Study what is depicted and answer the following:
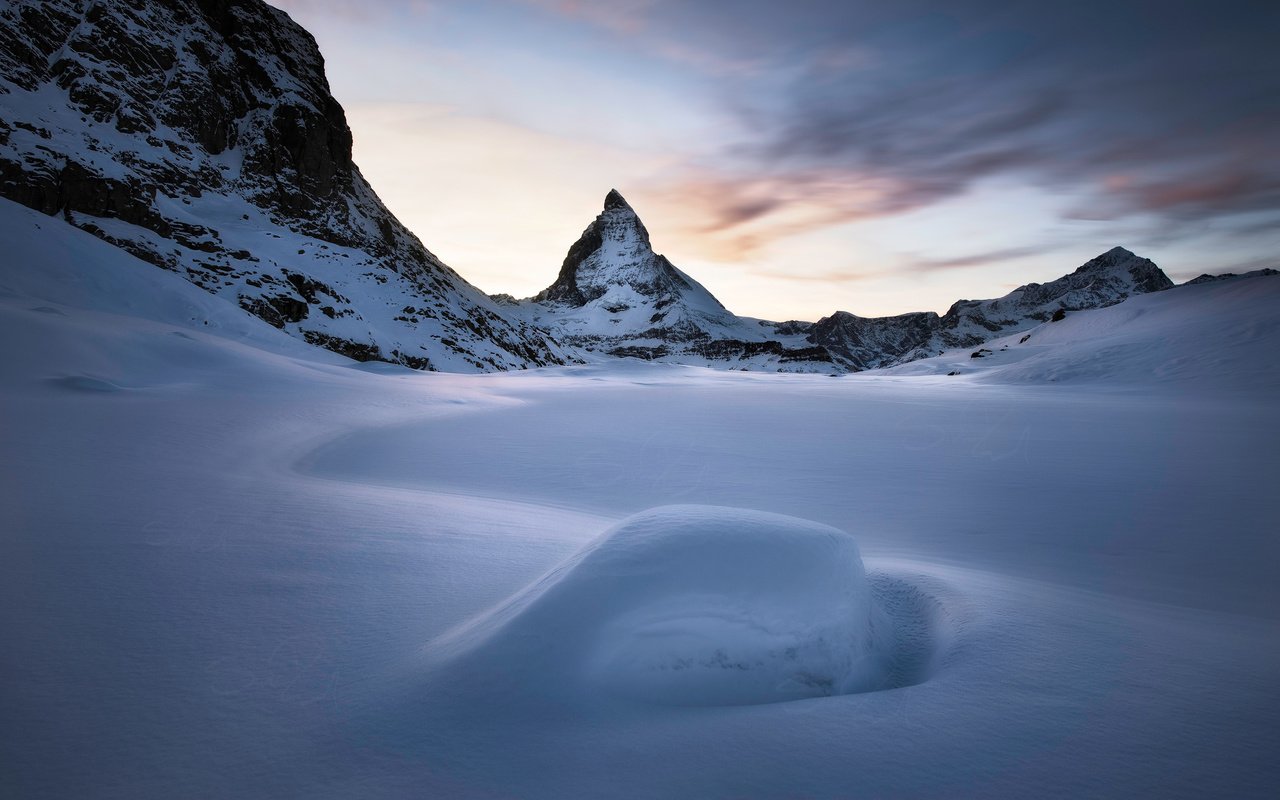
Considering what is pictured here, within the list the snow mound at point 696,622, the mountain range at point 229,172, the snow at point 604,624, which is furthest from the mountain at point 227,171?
the snow mound at point 696,622

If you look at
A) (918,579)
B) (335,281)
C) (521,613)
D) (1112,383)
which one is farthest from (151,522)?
(335,281)

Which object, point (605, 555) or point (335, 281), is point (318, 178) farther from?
point (605, 555)

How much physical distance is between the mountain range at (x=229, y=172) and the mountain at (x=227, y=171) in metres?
0.20

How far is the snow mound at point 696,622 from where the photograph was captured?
6.90 feet

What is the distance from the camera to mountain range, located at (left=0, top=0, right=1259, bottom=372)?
131 feet

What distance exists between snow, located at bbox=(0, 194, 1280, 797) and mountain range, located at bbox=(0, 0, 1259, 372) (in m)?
39.8

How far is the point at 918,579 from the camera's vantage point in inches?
132

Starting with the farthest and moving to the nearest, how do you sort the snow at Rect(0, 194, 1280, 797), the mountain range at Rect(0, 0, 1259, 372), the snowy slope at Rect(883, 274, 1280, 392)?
the mountain range at Rect(0, 0, 1259, 372) < the snowy slope at Rect(883, 274, 1280, 392) < the snow at Rect(0, 194, 1280, 797)

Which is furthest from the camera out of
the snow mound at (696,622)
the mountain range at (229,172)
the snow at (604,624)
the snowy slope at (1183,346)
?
the mountain range at (229,172)

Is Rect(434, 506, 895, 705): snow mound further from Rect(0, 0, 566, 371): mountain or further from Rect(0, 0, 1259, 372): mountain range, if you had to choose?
Rect(0, 0, 566, 371): mountain

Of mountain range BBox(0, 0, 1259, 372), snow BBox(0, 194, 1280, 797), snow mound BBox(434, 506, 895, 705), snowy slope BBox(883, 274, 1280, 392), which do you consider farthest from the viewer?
mountain range BBox(0, 0, 1259, 372)

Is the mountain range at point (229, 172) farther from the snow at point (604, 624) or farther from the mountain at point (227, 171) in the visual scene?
the snow at point (604, 624)

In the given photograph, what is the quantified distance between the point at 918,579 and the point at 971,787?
1938 mm

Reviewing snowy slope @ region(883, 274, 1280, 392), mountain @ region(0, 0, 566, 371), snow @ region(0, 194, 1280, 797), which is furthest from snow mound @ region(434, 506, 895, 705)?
mountain @ region(0, 0, 566, 371)
